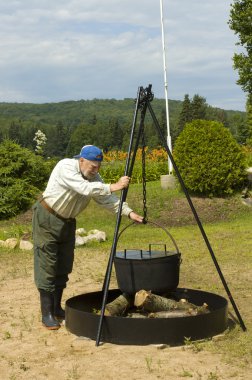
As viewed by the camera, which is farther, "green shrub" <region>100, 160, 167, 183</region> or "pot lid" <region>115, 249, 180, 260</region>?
"green shrub" <region>100, 160, 167, 183</region>

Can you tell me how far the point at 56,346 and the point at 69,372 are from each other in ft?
2.39

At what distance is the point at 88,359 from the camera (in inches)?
174

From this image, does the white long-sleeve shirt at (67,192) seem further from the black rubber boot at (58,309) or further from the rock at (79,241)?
the rock at (79,241)

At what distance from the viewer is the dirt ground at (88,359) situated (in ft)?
13.3

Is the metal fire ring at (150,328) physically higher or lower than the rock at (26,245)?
higher

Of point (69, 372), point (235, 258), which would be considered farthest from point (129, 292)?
point (235, 258)

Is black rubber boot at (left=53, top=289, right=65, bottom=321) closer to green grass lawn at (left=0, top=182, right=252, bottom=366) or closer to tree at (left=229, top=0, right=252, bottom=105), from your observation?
green grass lawn at (left=0, top=182, right=252, bottom=366)

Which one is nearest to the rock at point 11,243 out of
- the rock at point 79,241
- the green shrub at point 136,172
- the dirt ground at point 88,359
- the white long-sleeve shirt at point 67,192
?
the rock at point 79,241

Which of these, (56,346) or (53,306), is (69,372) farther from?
(53,306)

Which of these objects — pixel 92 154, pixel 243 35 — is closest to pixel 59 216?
pixel 92 154

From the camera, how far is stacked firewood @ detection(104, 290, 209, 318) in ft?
16.4

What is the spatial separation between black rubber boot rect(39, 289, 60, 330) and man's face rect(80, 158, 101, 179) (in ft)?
3.73

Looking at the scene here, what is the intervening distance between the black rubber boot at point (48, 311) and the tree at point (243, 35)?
20.5 meters

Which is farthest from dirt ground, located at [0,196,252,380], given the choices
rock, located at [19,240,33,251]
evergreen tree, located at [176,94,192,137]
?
evergreen tree, located at [176,94,192,137]
